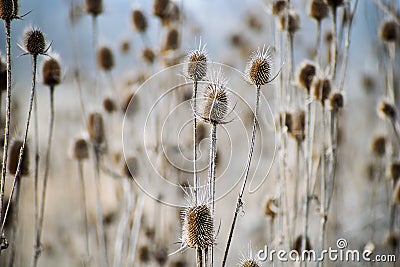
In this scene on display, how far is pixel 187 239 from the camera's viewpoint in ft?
3.70

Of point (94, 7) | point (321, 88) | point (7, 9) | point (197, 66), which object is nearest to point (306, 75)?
point (321, 88)

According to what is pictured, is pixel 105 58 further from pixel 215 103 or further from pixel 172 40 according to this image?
pixel 215 103

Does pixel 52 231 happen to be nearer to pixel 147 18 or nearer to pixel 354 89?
pixel 147 18

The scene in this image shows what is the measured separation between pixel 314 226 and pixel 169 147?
1.67 m

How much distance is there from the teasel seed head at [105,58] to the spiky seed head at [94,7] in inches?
16.1

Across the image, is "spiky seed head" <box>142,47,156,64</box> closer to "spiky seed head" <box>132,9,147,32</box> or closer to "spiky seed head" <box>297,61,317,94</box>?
"spiky seed head" <box>132,9,147,32</box>

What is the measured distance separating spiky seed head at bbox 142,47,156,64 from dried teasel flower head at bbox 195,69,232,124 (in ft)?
4.44

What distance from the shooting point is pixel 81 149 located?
2.41 metres

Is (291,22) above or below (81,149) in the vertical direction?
above

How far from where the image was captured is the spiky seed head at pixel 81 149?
2.38m

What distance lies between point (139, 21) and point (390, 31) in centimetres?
133

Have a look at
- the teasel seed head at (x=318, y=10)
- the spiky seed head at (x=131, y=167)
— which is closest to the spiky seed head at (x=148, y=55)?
the spiky seed head at (x=131, y=167)

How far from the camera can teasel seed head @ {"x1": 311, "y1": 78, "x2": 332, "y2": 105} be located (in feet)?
5.96

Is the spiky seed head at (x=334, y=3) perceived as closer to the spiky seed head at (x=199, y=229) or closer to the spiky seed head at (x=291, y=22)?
the spiky seed head at (x=291, y=22)
